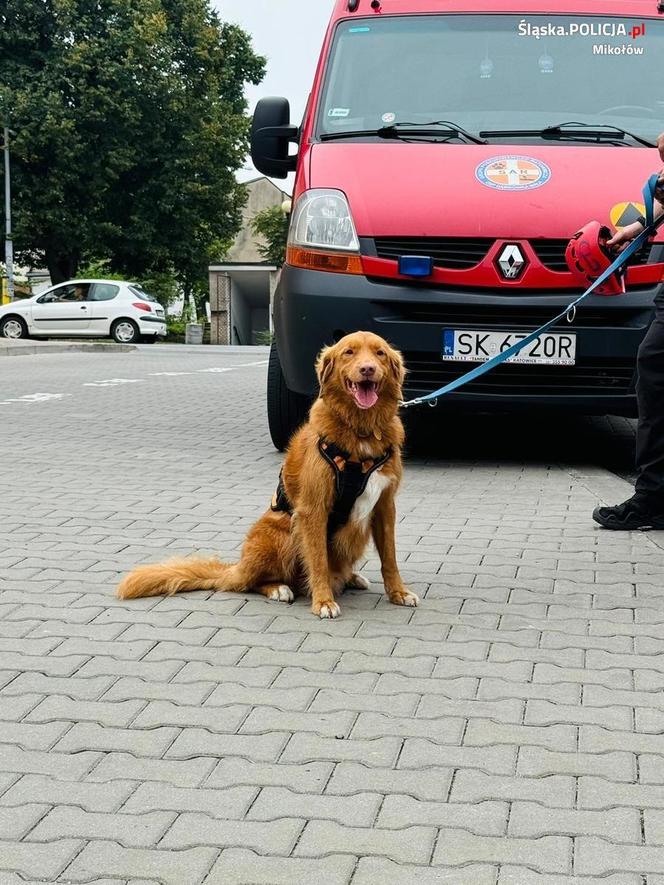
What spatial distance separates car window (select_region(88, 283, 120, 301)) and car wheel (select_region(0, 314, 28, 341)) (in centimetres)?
195

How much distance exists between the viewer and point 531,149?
26.2 feet

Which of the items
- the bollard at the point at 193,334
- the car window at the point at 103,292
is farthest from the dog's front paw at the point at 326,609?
the bollard at the point at 193,334

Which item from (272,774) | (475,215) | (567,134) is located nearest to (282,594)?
(272,774)

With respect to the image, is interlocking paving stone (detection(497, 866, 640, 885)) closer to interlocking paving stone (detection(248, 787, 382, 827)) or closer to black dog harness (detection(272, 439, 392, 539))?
interlocking paving stone (detection(248, 787, 382, 827))

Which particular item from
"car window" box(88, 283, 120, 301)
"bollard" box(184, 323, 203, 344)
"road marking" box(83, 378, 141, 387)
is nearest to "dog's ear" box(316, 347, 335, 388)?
"road marking" box(83, 378, 141, 387)

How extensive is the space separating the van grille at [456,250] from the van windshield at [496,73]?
2.87 ft

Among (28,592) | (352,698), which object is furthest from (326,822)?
(28,592)

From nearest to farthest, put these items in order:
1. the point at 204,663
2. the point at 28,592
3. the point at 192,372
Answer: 1. the point at 204,663
2. the point at 28,592
3. the point at 192,372

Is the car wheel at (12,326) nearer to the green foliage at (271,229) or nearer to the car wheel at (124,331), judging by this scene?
the car wheel at (124,331)

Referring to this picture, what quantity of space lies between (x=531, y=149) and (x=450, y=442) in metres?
2.63

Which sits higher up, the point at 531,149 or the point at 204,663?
the point at 531,149

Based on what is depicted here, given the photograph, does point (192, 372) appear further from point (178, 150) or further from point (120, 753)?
point (178, 150)

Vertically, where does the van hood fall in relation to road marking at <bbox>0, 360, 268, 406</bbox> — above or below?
above

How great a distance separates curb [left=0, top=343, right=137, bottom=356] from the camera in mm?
27375
